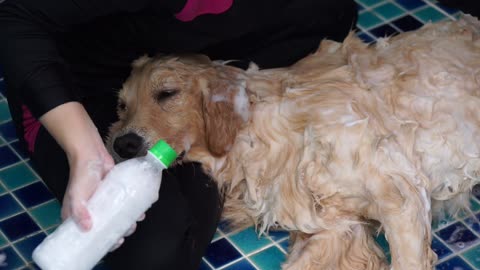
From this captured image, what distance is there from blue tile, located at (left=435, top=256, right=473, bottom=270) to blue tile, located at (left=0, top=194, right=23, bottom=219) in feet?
4.74

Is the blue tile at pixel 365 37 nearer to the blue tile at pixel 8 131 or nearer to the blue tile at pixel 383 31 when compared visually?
the blue tile at pixel 383 31

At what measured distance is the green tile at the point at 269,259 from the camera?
3080 millimetres

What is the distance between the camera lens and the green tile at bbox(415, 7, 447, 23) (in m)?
4.14

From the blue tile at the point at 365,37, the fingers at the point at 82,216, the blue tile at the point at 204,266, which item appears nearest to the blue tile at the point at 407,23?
the blue tile at the point at 365,37

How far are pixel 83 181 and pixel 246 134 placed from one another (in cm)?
77

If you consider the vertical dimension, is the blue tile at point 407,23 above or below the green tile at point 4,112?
below

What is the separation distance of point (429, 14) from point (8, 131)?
188 centimetres

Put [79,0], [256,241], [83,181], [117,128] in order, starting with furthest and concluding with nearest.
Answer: [256,241] → [117,128] → [79,0] → [83,181]

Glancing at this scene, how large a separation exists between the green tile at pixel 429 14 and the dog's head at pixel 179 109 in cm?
145

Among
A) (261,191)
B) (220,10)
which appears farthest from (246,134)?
(220,10)

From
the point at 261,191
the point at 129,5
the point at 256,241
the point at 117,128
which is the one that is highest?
the point at 129,5

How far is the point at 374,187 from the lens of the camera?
112 inches

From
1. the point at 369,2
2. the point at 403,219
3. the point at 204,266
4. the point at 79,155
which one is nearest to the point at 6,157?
the point at 204,266

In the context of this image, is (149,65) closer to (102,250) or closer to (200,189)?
(200,189)
